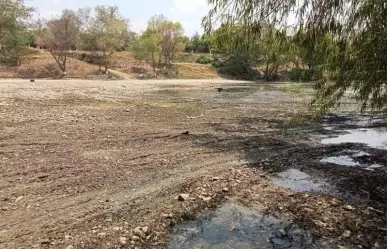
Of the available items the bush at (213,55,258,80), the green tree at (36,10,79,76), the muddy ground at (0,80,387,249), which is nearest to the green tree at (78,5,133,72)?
the green tree at (36,10,79,76)

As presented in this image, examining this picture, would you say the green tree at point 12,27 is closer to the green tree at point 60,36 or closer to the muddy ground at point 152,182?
the green tree at point 60,36

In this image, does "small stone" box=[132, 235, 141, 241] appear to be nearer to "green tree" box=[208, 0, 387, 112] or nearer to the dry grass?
"green tree" box=[208, 0, 387, 112]

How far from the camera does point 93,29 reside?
60781 mm

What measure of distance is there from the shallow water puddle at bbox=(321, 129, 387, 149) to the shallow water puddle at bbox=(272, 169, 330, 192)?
5215 mm

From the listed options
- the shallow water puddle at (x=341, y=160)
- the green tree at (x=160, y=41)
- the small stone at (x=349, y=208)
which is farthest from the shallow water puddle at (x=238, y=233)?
the green tree at (x=160, y=41)

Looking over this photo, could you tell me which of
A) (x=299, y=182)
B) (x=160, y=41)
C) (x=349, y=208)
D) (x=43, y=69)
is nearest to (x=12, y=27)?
(x=43, y=69)

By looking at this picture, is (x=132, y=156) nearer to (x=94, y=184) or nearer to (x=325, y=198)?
(x=94, y=184)

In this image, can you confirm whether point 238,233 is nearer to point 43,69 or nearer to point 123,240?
point 123,240

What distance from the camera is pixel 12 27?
49.2 metres

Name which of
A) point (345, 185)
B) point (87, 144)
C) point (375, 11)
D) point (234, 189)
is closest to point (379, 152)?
point (345, 185)

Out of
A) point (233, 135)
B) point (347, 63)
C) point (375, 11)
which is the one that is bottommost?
point (233, 135)

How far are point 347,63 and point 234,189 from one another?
3551 millimetres

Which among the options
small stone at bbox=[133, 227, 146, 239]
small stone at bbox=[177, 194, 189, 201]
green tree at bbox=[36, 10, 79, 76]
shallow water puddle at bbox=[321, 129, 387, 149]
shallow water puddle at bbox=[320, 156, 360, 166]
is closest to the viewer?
small stone at bbox=[133, 227, 146, 239]

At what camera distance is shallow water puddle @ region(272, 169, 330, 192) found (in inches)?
354
